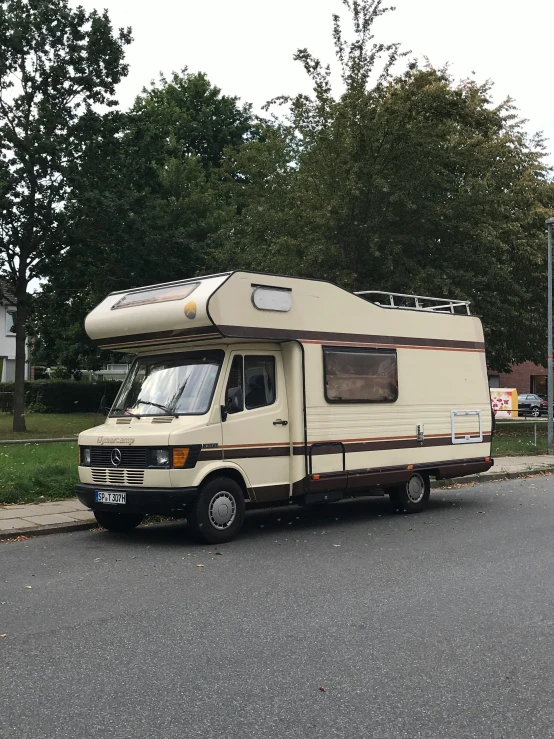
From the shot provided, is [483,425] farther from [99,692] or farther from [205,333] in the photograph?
[99,692]

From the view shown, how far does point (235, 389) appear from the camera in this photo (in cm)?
991

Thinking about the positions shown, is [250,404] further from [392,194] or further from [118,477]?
[392,194]

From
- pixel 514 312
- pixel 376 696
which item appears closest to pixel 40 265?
pixel 514 312

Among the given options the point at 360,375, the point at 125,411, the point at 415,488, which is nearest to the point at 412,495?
the point at 415,488

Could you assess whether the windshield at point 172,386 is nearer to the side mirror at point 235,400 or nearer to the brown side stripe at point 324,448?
the side mirror at point 235,400

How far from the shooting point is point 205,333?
960 centimetres

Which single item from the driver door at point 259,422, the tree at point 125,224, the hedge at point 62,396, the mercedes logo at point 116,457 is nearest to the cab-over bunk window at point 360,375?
the driver door at point 259,422

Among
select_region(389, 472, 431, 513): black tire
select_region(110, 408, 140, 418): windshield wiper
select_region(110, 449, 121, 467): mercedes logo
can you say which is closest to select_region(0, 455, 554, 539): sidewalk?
select_region(110, 449, 121, 467): mercedes logo

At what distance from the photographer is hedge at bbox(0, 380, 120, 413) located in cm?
4044

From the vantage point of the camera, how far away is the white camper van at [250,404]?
9.41 metres

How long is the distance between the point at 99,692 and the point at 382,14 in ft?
77.0

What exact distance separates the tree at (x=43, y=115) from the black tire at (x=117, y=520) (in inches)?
698

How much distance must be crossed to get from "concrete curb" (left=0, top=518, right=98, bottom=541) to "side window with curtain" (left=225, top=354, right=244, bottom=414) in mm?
2481

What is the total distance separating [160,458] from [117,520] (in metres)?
1.48
